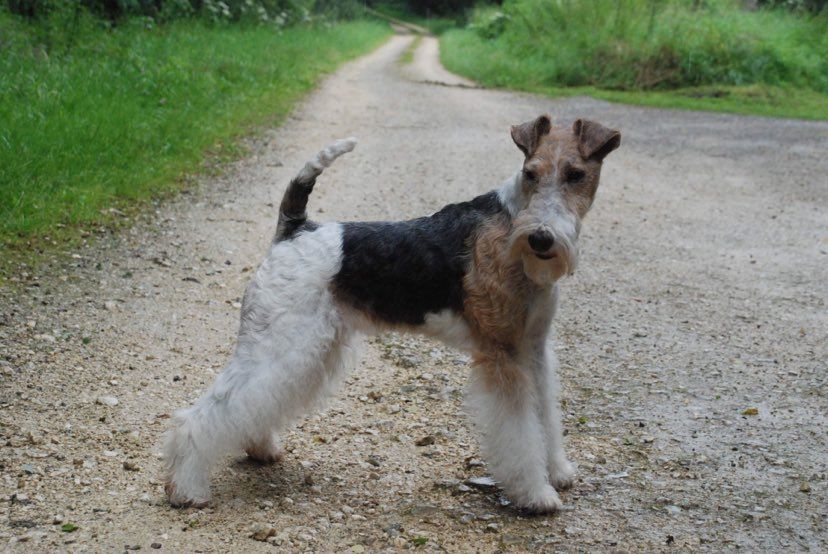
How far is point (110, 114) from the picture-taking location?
964cm

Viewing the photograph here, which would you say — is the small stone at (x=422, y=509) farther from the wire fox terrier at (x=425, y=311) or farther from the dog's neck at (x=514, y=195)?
the dog's neck at (x=514, y=195)

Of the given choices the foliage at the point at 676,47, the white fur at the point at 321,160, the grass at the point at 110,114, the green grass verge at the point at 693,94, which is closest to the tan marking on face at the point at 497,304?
the white fur at the point at 321,160

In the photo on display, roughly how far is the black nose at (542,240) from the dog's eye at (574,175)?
0.37 meters

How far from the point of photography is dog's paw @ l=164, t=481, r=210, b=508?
3.76 m

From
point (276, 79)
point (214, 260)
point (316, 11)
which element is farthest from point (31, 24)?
point (316, 11)

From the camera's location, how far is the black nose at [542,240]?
3.36m

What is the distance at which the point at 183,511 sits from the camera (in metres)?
3.75

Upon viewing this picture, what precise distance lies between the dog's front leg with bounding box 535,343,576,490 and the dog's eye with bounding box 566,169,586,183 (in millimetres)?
845

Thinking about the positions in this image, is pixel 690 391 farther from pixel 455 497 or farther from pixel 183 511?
pixel 183 511

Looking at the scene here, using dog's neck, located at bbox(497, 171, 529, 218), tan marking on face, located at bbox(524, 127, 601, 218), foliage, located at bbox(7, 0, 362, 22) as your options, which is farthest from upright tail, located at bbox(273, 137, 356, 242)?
foliage, located at bbox(7, 0, 362, 22)

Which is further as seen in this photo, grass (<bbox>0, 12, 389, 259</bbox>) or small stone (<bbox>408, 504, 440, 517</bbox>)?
grass (<bbox>0, 12, 389, 259</bbox>)

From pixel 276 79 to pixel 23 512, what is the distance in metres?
14.0

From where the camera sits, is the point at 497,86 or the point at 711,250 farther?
the point at 497,86

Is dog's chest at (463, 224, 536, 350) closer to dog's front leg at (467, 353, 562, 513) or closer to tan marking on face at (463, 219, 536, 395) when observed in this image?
tan marking on face at (463, 219, 536, 395)
